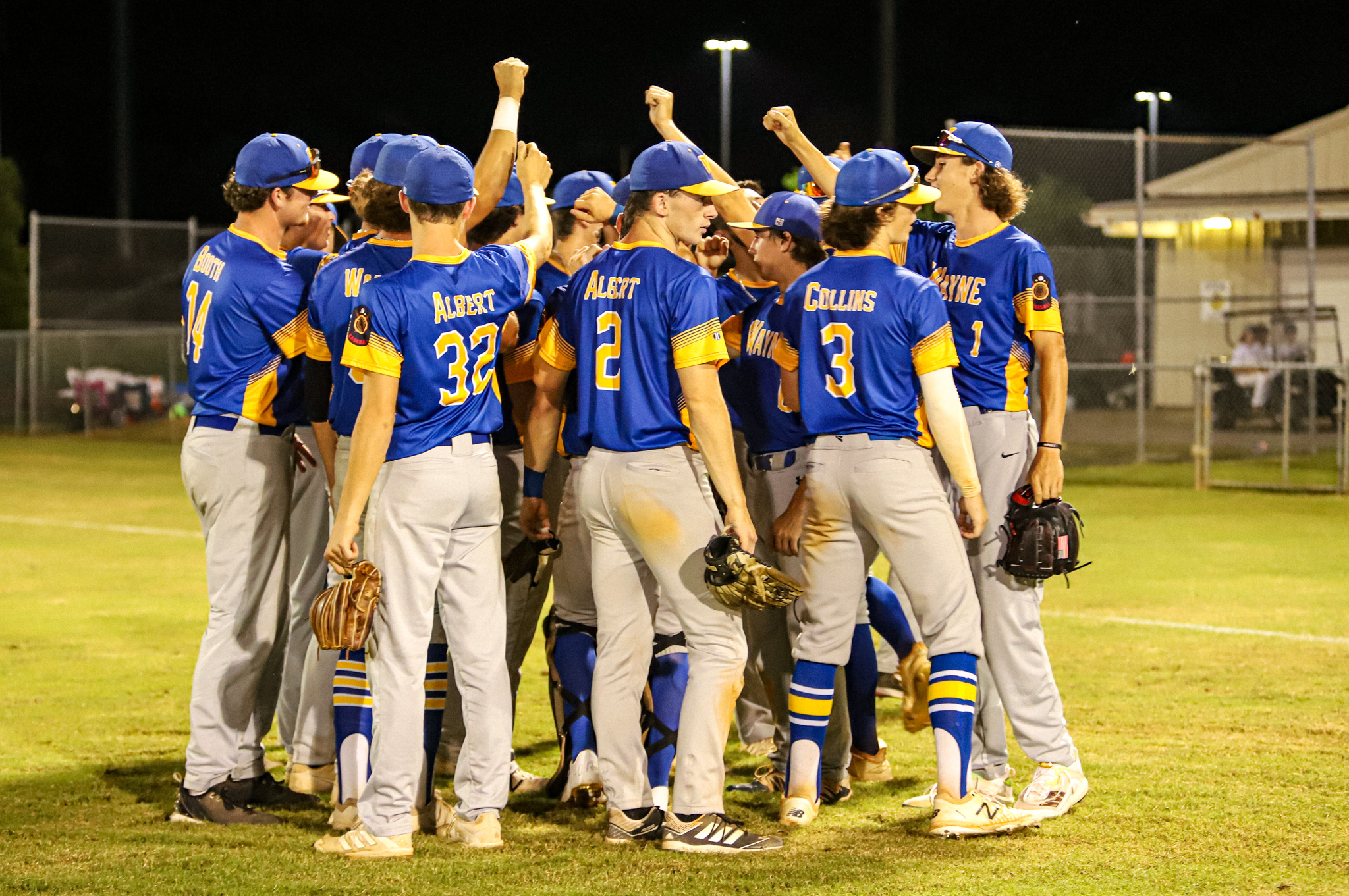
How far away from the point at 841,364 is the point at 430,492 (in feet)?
4.88

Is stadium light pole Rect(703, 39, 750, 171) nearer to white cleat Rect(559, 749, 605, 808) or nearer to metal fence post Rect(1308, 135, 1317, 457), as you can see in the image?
metal fence post Rect(1308, 135, 1317, 457)

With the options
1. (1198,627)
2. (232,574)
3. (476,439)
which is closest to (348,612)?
(476,439)

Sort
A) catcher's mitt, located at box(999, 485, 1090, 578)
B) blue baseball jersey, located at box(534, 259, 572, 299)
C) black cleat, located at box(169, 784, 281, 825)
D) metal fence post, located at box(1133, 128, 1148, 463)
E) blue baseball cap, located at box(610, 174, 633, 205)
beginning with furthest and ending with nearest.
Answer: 1. metal fence post, located at box(1133, 128, 1148, 463)
2. blue baseball cap, located at box(610, 174, 633, 205)
3. blue baseball jersey, located at box(534, 259, 572, 299)
4. black cleat, located at box(169, 784, 281, 825)
5. catcher's mitt, located at box(999, 485, 1090, 578)

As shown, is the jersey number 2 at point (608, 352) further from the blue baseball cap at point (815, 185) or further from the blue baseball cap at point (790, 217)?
the blue baseball cap at point (815, 185)

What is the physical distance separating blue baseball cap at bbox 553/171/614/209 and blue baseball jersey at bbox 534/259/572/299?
0.43 metres

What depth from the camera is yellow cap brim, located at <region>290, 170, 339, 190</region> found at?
5.45 m

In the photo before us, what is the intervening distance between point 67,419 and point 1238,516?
21.5 metres

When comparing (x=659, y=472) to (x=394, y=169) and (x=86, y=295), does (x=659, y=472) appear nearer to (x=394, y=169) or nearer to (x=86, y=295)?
(x=394, y=169)

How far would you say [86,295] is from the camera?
28.9 m

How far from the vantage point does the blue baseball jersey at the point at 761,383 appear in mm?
5531

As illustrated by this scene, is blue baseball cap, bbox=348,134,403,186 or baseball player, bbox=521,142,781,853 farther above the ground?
blue baseball cap, bbox=348,134,403,186

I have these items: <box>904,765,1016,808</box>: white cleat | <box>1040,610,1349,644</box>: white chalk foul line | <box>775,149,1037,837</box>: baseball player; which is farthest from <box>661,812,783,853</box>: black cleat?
<box>1040,610,1349,644</box>: white chalk foul line

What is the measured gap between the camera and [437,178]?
4672 mm

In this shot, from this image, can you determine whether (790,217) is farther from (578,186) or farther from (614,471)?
(614,471)
